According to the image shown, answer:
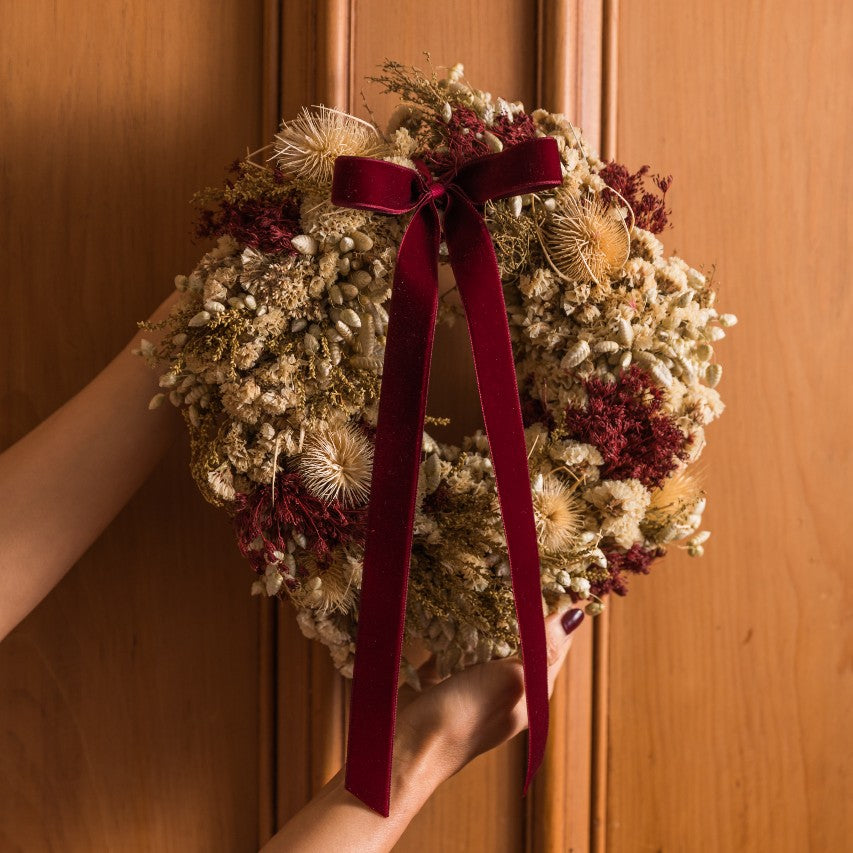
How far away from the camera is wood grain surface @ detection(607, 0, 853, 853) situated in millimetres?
Answer: 1049

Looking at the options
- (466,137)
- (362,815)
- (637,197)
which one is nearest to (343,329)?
(466,137)

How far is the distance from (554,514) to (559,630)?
134 millimetres

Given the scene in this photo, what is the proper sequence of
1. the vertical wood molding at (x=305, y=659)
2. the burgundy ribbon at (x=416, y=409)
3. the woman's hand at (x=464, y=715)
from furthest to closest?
1. the vertical wood molding at (x=305, y=659)
2. the woman's hand at (x=464, y=715)
3. the burgundy ribbon at (x=416, y=409)

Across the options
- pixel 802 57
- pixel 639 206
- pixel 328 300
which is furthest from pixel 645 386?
pixel 802 57

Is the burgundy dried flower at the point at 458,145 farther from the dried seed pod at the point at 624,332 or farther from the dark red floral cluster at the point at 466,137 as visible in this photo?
the dried seed pod at the point at 624,332

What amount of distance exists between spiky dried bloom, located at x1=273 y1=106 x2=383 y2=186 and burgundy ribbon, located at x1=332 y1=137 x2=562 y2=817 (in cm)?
9

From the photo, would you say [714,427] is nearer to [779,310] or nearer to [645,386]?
[779,310]

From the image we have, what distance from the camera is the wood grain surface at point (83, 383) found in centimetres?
97

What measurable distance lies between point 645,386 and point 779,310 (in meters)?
0.38

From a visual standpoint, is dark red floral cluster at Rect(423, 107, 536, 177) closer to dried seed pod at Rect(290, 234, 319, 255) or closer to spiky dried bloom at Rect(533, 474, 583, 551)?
dried seed pod at Rect(290, 234, 319, 255)

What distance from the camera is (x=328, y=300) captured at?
76cm

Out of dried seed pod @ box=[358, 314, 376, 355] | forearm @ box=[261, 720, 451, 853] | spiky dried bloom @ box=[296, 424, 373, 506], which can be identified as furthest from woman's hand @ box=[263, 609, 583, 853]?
dried seed pod @ box=[358, 314, 376, 355]

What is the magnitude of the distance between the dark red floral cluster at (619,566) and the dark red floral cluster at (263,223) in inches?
17.8

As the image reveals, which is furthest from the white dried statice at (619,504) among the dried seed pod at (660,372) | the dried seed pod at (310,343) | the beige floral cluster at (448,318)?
the dried seed pod at (310,343)
